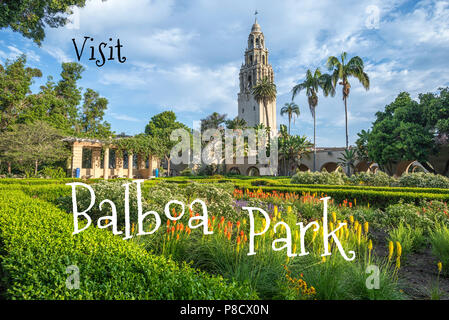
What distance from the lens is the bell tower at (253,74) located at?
56.9 meters

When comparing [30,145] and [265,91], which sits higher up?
[265,91]

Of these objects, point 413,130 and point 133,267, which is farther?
point 413,130

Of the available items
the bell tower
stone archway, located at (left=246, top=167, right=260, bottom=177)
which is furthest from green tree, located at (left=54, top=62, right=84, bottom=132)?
the bell tower

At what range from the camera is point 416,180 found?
576 inches

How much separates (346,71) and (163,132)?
24889 millimetres

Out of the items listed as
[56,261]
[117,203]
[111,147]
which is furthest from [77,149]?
[56,261]

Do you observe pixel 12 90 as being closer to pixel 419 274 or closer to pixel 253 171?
pixel 253 171

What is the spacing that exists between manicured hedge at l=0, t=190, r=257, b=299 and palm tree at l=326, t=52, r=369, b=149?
3219cm

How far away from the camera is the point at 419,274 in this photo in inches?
153

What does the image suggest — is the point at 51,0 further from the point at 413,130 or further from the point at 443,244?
the point at 413,130

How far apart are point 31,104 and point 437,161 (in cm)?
4306

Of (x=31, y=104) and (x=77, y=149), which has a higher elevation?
(x=31, y=104)

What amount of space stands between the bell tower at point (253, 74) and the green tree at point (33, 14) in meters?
45.9

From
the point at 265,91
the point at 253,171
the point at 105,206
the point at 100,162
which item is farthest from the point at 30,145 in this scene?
the point at 265,91
